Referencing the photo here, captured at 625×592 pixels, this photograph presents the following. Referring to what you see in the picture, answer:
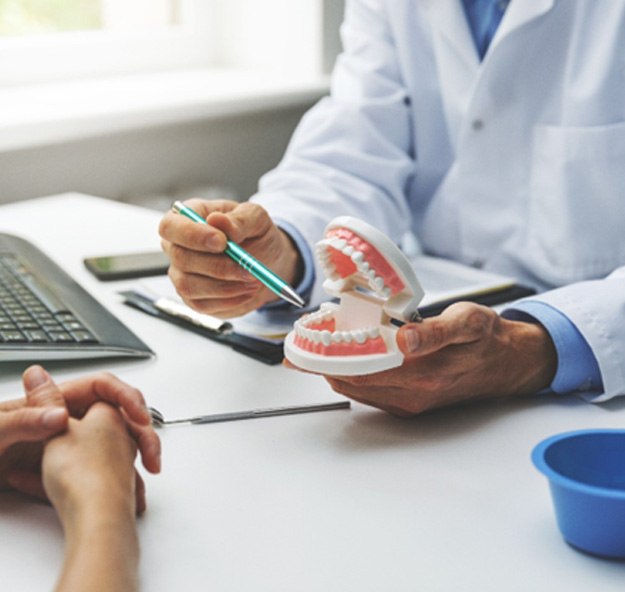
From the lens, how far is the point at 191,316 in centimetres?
118

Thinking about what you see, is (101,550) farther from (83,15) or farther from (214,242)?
(83,15)

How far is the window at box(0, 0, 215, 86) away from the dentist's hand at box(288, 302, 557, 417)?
1488mm

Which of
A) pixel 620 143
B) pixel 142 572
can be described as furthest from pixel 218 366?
pixel 620 143

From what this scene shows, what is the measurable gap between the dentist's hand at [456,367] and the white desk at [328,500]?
0.02 metres

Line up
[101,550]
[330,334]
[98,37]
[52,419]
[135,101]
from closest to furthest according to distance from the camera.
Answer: [101,550] < [52,419] < [330,334] < [135,101] < [98,37]

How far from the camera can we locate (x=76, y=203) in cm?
179

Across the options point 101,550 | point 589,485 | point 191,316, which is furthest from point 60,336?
point 589,485

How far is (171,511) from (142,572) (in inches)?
3.4

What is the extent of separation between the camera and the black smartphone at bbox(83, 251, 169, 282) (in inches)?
53.3

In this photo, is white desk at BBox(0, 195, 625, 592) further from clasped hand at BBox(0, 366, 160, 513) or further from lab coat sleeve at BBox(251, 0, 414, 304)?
lab coat sleeve at BBox(251, 0, 414, 304)

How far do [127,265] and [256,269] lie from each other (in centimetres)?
43

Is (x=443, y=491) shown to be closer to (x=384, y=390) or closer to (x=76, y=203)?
(x=384, y=390)

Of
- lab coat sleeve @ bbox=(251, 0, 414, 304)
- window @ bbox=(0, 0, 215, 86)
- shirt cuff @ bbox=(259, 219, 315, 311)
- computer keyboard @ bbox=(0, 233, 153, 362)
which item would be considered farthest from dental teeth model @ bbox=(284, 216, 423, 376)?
window @ bbox=(0, 0, 215, 86)

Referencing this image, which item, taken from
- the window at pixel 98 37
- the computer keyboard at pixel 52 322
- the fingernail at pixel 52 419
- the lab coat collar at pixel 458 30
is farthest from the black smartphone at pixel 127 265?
the window at pixel 98 37
